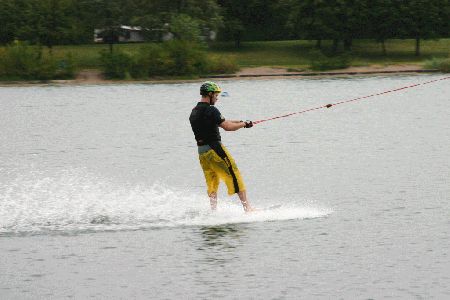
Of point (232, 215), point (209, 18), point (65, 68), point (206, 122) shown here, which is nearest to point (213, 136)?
point (206, 122)

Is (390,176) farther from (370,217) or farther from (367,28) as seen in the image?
(367,28)

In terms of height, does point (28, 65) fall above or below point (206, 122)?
below

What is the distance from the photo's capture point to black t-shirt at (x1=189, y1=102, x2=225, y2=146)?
15953 mm

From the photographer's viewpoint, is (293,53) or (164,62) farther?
(293,53)

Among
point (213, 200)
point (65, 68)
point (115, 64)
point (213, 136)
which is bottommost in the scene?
point (65, 68)

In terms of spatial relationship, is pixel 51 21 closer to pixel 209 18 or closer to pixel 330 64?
pixel 209 18

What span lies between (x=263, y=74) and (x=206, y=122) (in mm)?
51541

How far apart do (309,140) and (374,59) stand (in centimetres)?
4814

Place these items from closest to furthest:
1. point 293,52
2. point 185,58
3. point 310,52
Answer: point 185,58, point 310,52, point 293,52

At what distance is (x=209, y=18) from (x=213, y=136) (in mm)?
65336

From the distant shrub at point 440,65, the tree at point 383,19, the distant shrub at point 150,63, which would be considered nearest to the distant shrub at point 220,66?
the distant shrub at point 150,63

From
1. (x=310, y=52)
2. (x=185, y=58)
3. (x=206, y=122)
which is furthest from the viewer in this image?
(x=310, y=52)

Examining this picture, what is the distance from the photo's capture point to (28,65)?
213ft

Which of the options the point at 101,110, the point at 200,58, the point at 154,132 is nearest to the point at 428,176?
the point at 154,132
